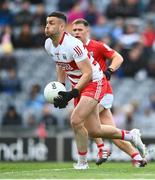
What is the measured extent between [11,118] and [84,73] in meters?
9.50

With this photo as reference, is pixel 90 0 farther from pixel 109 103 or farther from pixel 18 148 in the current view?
pixel 109 103

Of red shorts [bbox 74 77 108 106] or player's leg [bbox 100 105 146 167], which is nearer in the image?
red shorts [bbox 74 77 108 106]

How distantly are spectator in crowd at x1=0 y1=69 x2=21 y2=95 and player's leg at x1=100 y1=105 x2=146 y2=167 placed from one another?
896 centimetres

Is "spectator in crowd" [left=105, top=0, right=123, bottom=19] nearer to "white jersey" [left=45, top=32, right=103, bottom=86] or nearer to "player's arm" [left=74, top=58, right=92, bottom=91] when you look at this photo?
"white jersey" [left=45, top=32, right=103, bottom=86]

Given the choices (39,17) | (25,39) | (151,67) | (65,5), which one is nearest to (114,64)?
(151,67)

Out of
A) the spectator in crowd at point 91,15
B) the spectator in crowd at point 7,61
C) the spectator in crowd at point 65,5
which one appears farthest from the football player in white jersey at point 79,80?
the spectator in crowd at point 65,5

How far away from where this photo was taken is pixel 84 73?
1185cm

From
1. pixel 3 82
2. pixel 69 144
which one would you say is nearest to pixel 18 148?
pixel 69 144

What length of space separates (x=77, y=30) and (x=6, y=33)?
392 inches

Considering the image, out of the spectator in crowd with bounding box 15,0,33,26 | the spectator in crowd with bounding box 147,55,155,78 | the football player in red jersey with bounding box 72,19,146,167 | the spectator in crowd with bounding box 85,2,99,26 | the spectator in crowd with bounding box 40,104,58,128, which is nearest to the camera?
the football player in red jersey with bounding box 72,19,146,167

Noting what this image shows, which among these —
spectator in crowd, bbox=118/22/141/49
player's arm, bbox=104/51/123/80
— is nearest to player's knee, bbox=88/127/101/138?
player's arm, bbox=104/51/123/80

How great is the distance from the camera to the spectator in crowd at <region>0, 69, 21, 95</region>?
73.0 feet

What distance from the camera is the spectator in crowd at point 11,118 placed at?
21.1 metres

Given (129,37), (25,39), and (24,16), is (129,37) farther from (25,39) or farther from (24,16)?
(24,16)
